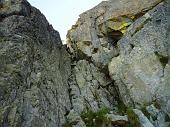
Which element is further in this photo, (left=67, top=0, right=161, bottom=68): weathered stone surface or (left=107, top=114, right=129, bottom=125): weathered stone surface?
(left=67, top=0, right=161, bottom=68): weathered stone surface

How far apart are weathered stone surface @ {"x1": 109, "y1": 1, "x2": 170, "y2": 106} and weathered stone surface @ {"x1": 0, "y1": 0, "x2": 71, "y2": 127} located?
18.0 feet

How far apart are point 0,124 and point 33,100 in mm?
3734

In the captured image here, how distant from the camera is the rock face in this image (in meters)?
23.1

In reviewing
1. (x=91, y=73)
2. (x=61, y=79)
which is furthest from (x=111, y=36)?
(x=61, y=79)

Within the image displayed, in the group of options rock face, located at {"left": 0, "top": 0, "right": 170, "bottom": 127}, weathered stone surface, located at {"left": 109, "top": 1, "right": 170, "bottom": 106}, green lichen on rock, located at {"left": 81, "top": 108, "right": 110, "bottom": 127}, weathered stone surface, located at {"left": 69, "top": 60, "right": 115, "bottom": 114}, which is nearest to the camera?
rock face, located at {"left": 0, "top": 0, "right": 170, "bottom": 127}

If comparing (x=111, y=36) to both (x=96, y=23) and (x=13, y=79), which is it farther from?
(x=13, y=79)

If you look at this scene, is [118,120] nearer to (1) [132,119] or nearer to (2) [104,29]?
(1) [132,119]

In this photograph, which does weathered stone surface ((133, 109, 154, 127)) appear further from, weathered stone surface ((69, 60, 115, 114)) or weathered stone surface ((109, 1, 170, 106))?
weathered stone surface ((69, 60, 115, 114))

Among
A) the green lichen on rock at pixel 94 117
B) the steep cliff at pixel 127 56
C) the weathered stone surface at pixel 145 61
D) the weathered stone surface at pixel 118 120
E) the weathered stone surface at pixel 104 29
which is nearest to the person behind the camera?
the weathered stone surface at pixel 118 120

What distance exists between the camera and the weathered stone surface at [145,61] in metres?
27.5

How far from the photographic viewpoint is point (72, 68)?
33.2 meters

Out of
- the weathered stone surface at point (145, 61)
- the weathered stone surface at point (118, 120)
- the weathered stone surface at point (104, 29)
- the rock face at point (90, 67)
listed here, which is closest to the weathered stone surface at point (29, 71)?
the rock face at point (90, 67)

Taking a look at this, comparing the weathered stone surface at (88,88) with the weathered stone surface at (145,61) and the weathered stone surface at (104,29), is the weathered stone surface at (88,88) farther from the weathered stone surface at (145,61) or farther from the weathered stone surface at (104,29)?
the weathered stone surface at (145,61)

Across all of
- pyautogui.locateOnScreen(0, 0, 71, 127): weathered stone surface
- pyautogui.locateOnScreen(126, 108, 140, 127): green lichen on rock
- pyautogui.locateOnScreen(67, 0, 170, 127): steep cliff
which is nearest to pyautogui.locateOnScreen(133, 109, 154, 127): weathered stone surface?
pyautogui.locateOnScreen(67, 0, 170, 127): steep cliff
